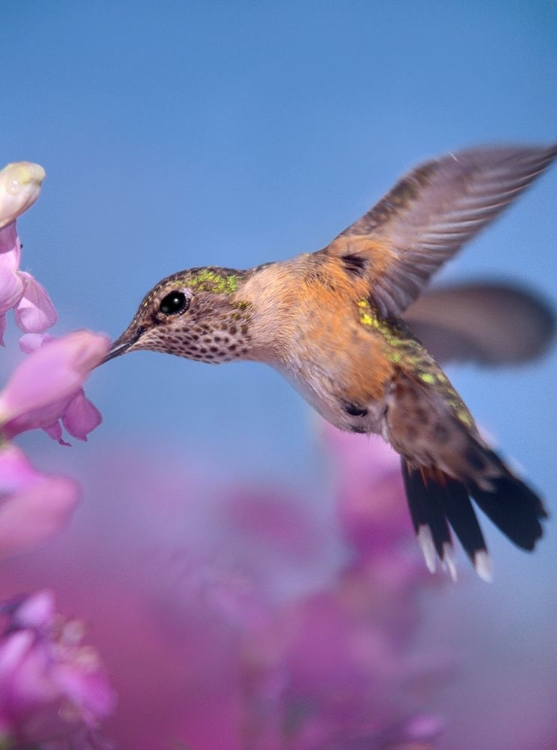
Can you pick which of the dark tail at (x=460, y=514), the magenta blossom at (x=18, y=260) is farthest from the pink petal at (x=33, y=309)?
the dark tail at (x=460, y=514)

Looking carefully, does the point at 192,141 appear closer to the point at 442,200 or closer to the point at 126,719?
the point at 442,200

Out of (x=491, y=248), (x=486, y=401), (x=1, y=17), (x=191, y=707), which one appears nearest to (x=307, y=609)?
(x=191, y=707)

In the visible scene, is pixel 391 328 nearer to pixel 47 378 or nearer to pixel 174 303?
pixel 174 303

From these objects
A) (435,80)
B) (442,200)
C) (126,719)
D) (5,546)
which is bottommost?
(126,719)

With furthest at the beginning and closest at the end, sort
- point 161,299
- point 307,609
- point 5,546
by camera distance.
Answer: point 307,609 → point 161,299 → point 5,546

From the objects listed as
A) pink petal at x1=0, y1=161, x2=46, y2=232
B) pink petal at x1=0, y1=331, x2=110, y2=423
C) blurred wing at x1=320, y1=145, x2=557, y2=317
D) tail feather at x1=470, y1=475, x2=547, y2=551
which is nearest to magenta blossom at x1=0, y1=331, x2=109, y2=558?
pink petal at x1=0, y1=331, x2=110, y2=423

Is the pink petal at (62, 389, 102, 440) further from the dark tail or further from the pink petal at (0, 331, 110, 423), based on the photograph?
the dark tail
